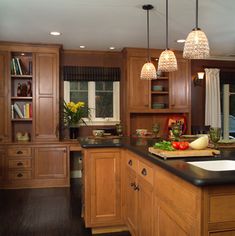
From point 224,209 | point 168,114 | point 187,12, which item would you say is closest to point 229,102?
point 168,114

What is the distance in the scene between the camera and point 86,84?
5590 millimetres

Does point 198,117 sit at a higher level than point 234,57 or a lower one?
lower

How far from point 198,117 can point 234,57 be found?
1527 mm

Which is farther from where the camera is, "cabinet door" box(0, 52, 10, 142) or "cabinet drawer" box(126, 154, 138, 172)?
"cabinet door" box(0, 52, 10, 142)

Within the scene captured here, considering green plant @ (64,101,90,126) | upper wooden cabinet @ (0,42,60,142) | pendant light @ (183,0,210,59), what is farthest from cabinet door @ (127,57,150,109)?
pendant light @ (183,0,210,59)

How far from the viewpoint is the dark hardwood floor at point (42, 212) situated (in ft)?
9.77

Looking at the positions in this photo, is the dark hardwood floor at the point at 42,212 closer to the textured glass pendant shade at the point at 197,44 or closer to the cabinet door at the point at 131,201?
the cabinet door at the point at 131,201

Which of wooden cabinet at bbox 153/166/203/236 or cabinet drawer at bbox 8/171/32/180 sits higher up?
wooden cabinet at bbox 153/166/203/236

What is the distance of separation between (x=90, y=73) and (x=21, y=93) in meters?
1.35

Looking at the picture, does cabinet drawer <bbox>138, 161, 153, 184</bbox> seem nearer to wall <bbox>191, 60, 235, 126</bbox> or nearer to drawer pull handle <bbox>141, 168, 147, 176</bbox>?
drawer pull handle <bbox>141, 168, 147, 176</bbox>

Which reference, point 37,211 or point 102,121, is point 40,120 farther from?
point 37,211

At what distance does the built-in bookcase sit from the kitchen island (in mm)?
2534

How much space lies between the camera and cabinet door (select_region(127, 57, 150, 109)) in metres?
5.18

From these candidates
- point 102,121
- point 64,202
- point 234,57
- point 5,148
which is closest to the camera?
point 64,202
